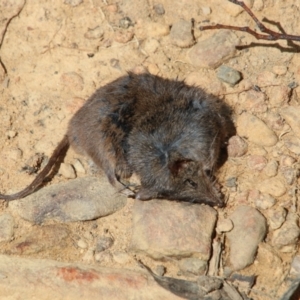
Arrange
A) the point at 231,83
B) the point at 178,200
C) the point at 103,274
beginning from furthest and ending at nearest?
1. the point at 231,83
2. the point at 178,200
3. the point at 103,274

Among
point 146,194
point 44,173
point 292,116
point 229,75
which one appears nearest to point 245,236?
point 146,194

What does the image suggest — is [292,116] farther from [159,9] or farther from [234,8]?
[159,9]

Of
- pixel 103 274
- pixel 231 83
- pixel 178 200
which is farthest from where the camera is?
pixel 231 83

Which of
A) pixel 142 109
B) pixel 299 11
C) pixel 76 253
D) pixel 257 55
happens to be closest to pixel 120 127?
pixel 142 109

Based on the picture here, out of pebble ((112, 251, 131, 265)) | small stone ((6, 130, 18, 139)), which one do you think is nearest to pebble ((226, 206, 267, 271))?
pebble ((112, 251, 131, 265))

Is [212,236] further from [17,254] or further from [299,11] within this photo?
[299,11]
